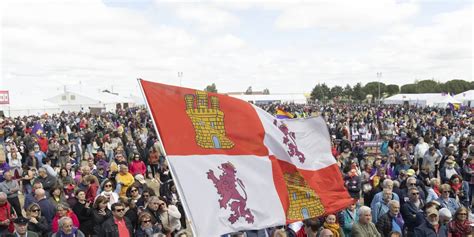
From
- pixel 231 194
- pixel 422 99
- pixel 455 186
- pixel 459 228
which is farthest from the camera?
pixel 422 99

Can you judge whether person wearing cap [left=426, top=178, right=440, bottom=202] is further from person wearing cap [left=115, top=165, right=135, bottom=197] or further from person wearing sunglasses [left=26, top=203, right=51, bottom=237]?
person wearing sunglasses [left=26, top=203, right=51, bottom=237]

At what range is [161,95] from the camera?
3994 millimetres

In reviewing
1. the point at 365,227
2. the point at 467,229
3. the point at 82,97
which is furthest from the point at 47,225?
the point at 82,97

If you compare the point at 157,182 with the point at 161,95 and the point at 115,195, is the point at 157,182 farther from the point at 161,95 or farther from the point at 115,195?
the point at 161,95

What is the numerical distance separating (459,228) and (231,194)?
151 inches

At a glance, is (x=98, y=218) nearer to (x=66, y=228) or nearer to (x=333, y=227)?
(x=66, y=228)

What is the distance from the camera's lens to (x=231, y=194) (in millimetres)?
3963

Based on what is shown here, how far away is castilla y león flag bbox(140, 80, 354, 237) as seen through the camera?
3.82 metres

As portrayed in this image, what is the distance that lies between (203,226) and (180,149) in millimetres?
A: 712

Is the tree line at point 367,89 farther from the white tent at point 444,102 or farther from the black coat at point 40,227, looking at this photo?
the black coat at point 40,227

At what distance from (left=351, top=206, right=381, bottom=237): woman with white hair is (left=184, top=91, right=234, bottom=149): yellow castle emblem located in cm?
246

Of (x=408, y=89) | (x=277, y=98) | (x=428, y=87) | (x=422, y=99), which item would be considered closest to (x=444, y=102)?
(x=422, y=99)

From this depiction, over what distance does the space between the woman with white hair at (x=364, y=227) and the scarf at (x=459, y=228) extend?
3.76ft

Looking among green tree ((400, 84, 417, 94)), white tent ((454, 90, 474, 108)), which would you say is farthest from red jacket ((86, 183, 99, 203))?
green tree ((400, 84, 417, 94))
